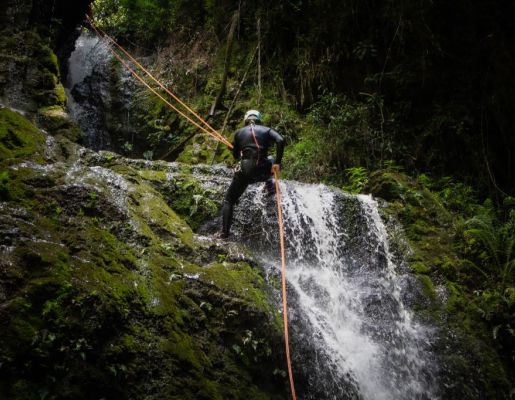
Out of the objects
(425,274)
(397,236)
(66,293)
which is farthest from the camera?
(397,236)

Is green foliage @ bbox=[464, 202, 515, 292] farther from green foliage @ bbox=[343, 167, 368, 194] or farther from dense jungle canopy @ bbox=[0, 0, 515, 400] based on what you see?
green foliage @ bbox=[343, 167, 368, 194]

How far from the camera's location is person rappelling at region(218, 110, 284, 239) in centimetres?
558

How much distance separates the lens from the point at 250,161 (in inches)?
219

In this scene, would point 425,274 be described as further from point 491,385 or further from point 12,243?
point 12,243

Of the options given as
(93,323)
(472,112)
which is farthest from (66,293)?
(472,112)

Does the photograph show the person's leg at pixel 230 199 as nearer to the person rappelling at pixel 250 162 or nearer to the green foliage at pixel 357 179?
the person rappelling at pixel 250 162

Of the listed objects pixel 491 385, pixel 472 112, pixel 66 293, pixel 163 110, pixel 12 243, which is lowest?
pixel 491 385

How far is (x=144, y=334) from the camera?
10.7 feet

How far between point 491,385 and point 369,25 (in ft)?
27.9

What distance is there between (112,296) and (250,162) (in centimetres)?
291

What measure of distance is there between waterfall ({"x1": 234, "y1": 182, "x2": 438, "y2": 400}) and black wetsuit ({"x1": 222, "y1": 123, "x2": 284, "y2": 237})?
3.10 feet

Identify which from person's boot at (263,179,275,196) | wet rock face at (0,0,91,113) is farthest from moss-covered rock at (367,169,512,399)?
wet rock face at (0,0,91,113)

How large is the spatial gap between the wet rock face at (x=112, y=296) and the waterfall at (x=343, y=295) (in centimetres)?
77

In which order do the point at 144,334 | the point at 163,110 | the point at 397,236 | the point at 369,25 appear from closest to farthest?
the point at 144,334
the point at 397,236
the point at 369,25
the point at 163,110
